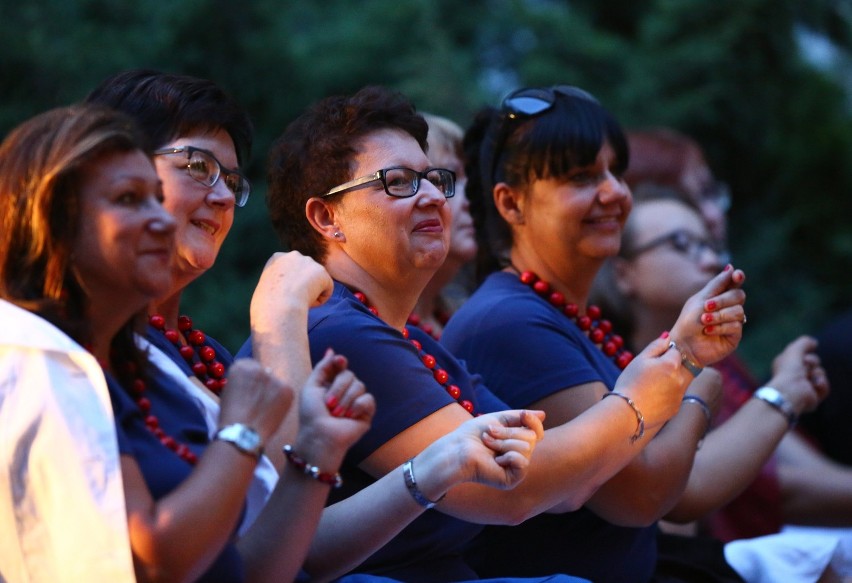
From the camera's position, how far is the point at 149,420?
2.04m

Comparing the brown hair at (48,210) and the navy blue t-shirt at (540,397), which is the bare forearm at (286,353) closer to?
the brown hair at (48,210)

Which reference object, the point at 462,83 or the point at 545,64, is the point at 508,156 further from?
the point at 545,64

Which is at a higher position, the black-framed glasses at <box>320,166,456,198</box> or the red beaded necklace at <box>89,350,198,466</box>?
the black-framed glasses at <box>320,166,456,198</box>

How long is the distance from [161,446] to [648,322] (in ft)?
9.33

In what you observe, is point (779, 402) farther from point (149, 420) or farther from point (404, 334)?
point (149, 420)

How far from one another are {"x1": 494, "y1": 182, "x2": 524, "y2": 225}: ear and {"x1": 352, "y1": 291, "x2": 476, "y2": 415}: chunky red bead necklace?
2.47ft

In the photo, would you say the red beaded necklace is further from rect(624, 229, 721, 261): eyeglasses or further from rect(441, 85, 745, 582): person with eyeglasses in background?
rect(624, 229, 721, 261): eyeglasses

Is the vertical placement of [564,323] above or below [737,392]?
above

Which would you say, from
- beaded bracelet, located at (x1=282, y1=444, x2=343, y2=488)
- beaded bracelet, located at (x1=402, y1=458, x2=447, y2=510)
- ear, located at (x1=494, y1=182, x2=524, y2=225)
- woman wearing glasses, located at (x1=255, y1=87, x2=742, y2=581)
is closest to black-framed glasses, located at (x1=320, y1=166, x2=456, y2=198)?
woman wearing glasses, located at (x1=255, y1=87, x2=742, y2=581)

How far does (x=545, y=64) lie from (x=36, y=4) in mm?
2741

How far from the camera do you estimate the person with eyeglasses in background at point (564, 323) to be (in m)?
2.88

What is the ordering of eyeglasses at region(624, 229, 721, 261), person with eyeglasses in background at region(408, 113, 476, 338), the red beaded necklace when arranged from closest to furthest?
the red beaded necklace → person with eyeglasses in background at region(408, 113, 476, 338) → eyeglasses at region(624, 229, 721, 261)

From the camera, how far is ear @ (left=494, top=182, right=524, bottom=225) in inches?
132

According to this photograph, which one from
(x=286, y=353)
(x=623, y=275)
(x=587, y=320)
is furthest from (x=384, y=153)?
(x=623, y=275)
